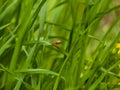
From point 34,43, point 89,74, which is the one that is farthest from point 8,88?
point 89,74

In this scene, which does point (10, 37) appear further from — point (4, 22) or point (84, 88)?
point (84, 88)

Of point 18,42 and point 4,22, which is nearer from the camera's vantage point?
point 18,42

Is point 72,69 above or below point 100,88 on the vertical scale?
above

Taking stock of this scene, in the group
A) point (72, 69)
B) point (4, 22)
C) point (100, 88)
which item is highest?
point (4, 22)

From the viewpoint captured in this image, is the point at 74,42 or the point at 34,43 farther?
the point at 34,43

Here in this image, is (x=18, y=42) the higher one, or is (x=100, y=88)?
(x=18, y=42)

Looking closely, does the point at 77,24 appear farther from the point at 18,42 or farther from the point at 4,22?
the point at 4,22

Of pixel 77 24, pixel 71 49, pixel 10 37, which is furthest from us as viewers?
pixel 10 37

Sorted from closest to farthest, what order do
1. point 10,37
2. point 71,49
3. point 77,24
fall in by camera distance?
point 71,49 → point 77,24 → point 10,37

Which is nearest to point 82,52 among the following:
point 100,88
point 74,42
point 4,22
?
point 74,42
